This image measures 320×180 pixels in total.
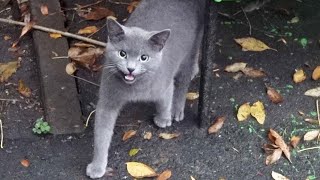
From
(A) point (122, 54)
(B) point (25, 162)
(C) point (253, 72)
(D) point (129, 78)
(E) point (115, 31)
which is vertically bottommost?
(B) point (25, 162)

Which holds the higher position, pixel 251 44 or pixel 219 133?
pixel 251 44

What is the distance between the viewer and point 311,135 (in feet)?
12.8

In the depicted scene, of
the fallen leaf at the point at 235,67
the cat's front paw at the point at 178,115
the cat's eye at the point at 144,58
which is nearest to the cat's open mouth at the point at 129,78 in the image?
the cat's eye at the point at 144,58

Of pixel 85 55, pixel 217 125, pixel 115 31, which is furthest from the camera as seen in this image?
pixel 85 55

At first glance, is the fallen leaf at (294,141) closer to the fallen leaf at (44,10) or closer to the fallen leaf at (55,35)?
the fallen leaf at (55,35)

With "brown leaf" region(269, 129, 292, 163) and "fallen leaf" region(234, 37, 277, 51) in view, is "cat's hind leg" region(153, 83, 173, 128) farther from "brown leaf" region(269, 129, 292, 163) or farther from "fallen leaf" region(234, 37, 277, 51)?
"fallen leaf" region(234, 37, 277, 51)

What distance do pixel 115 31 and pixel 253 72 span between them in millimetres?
1406

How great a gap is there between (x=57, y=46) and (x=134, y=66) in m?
1.35

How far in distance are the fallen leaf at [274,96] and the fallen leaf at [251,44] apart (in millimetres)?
434

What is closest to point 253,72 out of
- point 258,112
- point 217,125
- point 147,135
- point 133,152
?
point 258,112

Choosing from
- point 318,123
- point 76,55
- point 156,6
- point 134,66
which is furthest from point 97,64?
point 318,123

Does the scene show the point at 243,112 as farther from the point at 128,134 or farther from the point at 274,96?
the point at 128,134

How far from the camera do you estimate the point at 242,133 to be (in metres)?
3.92

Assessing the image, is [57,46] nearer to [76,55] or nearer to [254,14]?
[76,55]
